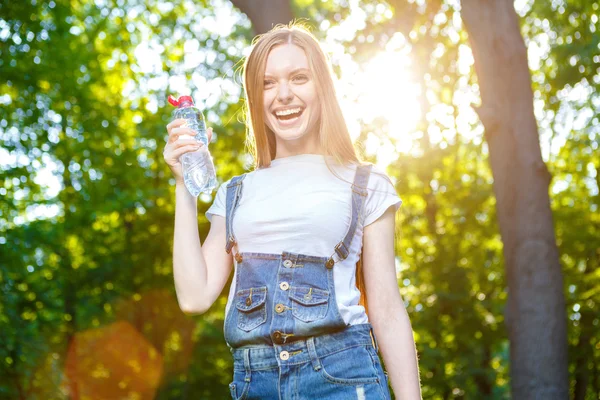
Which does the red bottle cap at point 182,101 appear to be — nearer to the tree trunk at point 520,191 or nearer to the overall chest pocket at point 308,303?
the overall chest pocket at point 308,303

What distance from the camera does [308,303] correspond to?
2.23 m

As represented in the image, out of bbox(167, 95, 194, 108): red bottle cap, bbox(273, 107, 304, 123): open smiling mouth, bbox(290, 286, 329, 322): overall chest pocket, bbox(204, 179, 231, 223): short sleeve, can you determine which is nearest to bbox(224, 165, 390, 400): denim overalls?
bbox(290, 286, 329, 322): overall chest pocket

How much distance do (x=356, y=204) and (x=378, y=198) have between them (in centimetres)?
9

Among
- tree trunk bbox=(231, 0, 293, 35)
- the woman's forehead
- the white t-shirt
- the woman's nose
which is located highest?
tree trunk bbox=(231, 0, 293, 35)

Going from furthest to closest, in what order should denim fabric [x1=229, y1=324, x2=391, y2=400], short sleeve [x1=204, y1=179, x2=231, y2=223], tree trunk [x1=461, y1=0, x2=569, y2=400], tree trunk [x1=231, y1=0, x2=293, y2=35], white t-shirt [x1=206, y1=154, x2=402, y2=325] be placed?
1. tree trunk [x1=461, y1=0, x2=569, y2=400]
2. tree trunk [x1=231, y1=0, x2=293, y2=35]
3. short sleeve [x1=204, y1=179, x2=231, y2=223]
4. white t-shirt [x1=206, y1=154, x2=402, y2=325]
5. denim fabric [x1=229, y1=324, x2=391, y2=400]

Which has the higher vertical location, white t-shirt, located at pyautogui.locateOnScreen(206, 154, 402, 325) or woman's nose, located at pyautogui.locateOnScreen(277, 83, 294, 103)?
woman's nose, located at pyautogui.locateOnScreen(277, 83, 294, 103)

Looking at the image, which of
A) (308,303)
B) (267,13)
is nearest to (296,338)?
(308,303)

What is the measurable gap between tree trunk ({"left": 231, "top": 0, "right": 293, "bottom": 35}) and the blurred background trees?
118 inches

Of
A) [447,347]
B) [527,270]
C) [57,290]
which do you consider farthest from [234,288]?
[57,290]

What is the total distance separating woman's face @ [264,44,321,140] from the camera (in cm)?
255

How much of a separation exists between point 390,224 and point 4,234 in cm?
1119

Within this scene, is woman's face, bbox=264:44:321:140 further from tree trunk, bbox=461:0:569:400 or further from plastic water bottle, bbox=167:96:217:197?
tree trunk, bbox=461:0:569:400

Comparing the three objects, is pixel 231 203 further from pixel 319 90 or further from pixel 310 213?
pixel 319 90

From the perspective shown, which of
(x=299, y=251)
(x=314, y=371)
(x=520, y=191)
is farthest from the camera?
(x=520, y=191)
